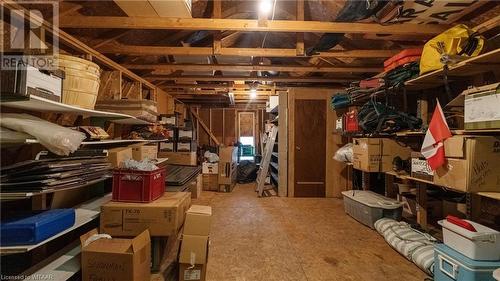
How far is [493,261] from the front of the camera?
1719 mm

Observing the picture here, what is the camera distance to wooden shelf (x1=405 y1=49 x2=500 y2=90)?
75.9 inches

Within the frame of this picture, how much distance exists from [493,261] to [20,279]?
115 inches

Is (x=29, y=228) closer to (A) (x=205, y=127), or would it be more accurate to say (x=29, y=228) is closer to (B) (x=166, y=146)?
(B) (x=166, y=146)

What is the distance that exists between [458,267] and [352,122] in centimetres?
233

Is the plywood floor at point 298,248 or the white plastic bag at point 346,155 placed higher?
the white plastic bag at point 346,155

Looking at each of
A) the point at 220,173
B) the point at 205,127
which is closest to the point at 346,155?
the point at 220,173

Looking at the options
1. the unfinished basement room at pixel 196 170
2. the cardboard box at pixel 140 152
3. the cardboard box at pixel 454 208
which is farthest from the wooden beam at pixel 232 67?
the cardboard box at pixel 454 208

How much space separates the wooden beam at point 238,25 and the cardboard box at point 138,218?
1.63 metres

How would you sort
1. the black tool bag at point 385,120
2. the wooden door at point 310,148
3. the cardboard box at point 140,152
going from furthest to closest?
the wooden door at point 310,148, the cardboard box at point 140,152, the black tool bag at point 385,120

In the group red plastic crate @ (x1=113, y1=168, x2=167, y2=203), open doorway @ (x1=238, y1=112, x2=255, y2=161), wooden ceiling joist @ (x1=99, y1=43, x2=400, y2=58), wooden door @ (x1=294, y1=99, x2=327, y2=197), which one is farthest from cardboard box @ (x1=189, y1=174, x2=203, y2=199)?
open doorway @ (x1=238, y1=112, x2=255, y2=161)

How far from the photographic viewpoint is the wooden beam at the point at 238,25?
2.42 meters

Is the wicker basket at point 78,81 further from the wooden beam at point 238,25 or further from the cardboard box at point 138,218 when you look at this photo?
the cardboard box at point 138,218

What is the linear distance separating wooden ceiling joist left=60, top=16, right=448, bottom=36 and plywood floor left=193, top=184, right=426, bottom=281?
6.98 feet

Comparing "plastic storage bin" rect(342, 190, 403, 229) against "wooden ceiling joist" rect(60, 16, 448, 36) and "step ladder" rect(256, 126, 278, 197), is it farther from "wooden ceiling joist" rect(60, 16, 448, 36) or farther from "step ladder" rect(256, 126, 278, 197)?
"wooden ceiling joist" rect(60, 16, 448, 36)
